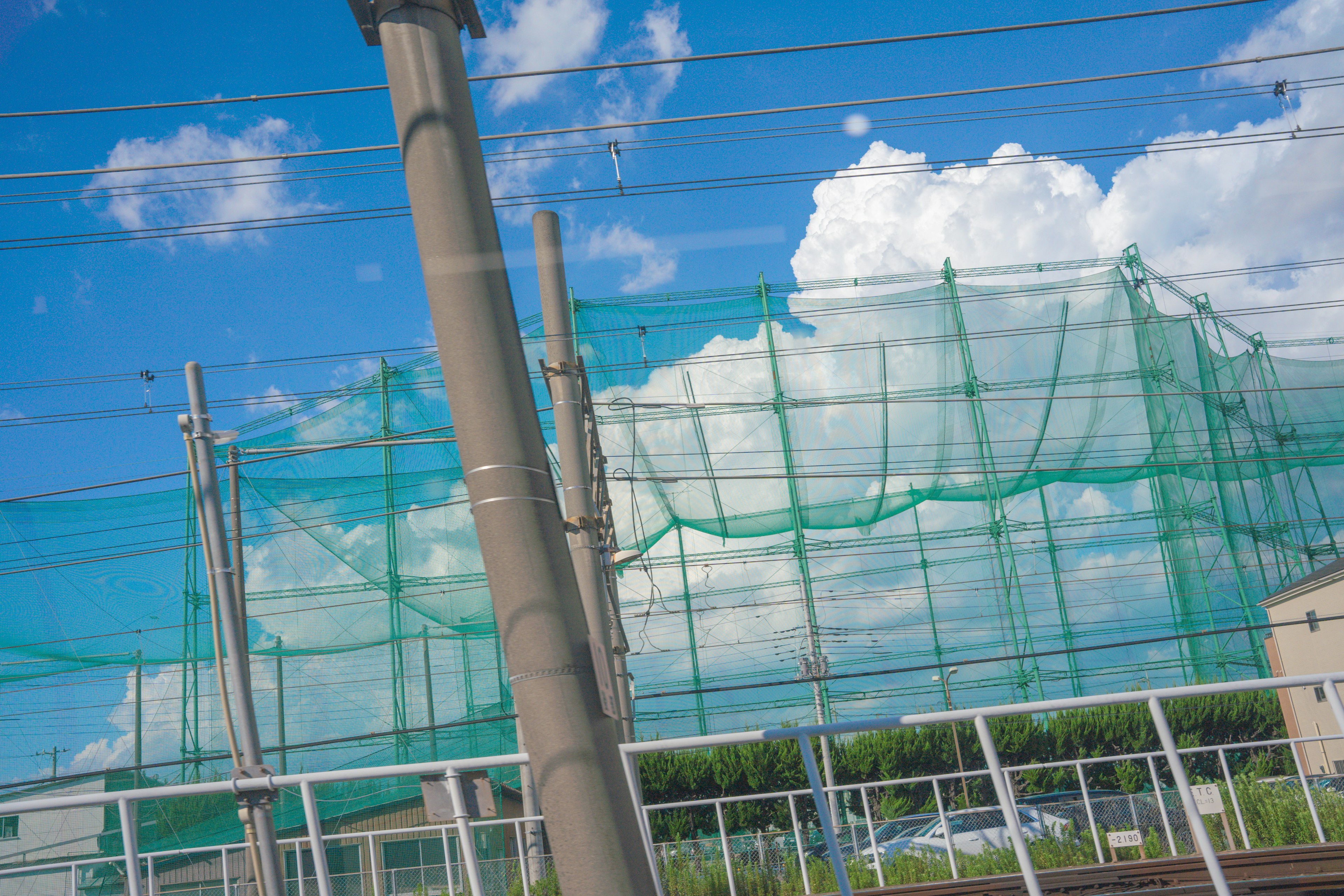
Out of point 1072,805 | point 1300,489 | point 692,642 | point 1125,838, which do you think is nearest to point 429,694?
point 692,642

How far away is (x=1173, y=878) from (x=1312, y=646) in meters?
17.6

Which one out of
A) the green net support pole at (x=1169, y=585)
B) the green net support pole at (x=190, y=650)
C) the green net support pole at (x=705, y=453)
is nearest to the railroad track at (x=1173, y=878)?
the green net support pole at (x=705, y=453)

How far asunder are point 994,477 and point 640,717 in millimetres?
7215

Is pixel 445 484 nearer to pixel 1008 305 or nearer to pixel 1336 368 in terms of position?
pixel 1008 305

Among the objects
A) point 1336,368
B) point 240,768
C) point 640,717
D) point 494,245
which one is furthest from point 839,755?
point 494,245

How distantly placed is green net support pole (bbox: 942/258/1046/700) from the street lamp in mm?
1236

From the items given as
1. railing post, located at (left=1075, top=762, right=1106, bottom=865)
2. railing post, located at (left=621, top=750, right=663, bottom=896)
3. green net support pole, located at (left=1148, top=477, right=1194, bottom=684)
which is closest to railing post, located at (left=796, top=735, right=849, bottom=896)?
railing post, located at (left=621, top=750, right=663, bottom=896)

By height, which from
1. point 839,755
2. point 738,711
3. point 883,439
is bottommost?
point 839,755

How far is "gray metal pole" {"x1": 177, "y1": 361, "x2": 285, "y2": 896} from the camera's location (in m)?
3.50

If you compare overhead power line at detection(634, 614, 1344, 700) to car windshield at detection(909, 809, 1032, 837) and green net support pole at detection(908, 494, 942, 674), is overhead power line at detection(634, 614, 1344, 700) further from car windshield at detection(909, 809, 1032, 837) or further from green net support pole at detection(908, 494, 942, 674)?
car windshield at detection(909, 809, 1032, 837)

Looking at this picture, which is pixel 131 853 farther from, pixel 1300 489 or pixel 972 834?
pixel 1300 489

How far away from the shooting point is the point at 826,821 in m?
2.76

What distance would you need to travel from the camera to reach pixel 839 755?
59.1ft

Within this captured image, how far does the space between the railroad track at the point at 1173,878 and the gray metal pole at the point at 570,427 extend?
267cm
